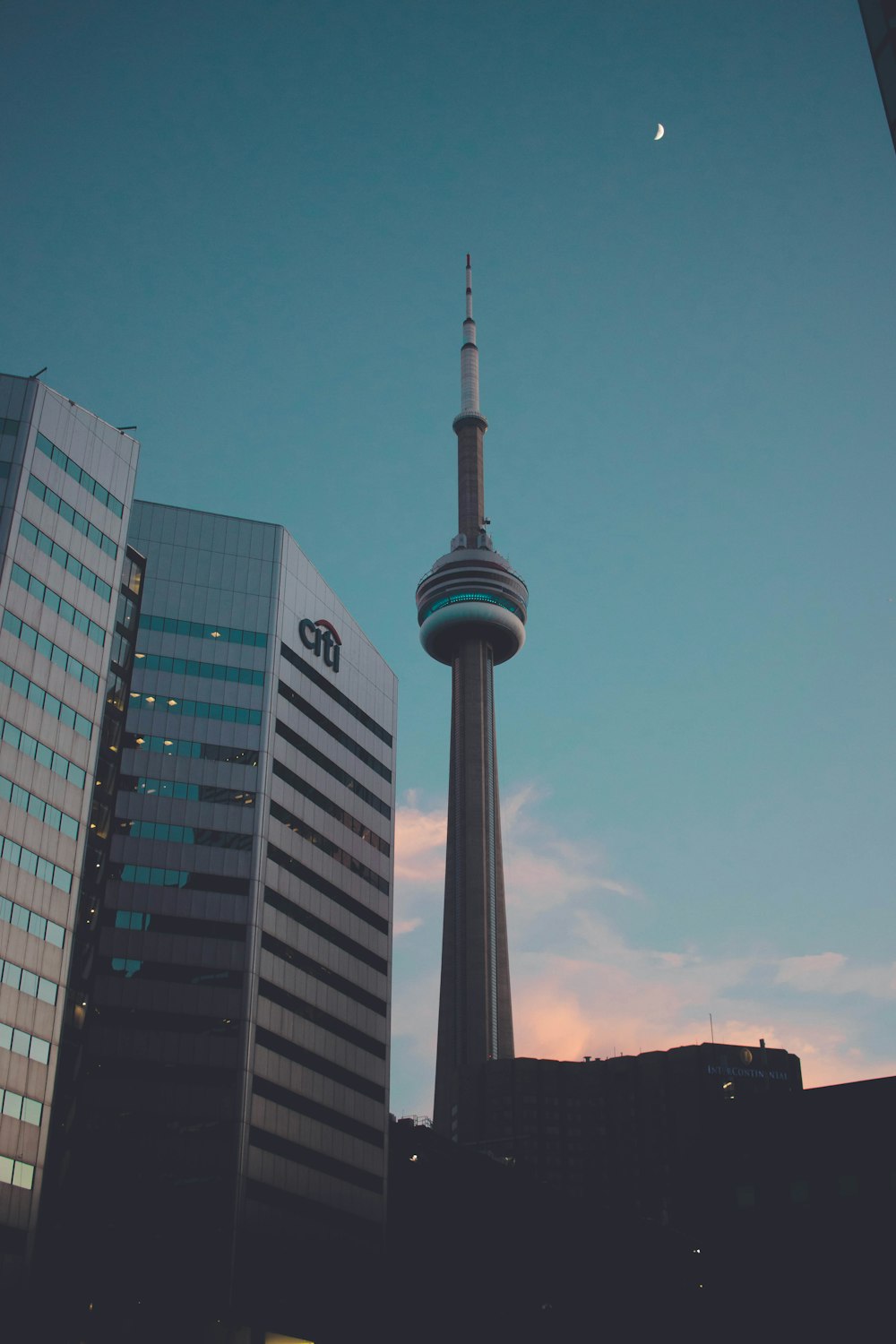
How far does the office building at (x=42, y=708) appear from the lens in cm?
7031

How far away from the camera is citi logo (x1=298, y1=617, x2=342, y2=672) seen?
11338cm

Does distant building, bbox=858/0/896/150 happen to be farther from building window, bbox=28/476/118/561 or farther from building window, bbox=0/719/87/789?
building window, bbox=28/476/118/561

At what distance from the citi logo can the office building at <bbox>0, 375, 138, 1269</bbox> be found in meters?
25.2

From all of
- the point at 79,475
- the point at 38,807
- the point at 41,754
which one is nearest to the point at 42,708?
the point at 41,754

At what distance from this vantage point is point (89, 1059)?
91.2 meters

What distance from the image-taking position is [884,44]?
29797 millimetres

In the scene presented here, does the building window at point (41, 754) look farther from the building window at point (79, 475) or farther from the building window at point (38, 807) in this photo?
the building window at point (79, 475)

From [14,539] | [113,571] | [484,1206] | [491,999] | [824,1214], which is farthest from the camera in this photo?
[491,999]

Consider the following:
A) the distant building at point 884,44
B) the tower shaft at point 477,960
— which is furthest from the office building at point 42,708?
the tower shaft at point 477,960

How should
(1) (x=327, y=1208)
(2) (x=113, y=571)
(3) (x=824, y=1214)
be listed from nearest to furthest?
(3) (x=824, y=1214), (2) (x=113, y=571), (1) (x=327, y=1208)

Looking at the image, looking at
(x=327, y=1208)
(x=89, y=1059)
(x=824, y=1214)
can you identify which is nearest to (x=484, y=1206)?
(x=327, y=1208)

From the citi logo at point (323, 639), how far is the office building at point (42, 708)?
994 inches

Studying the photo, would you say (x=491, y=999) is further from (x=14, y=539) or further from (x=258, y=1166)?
(x=14, y=539)

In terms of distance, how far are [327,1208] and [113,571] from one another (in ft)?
170
